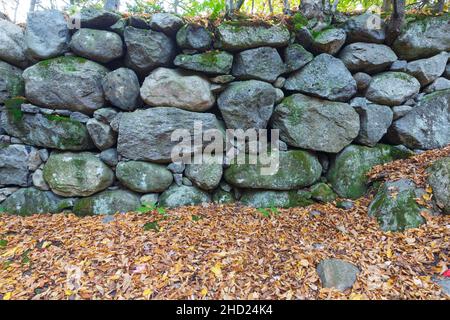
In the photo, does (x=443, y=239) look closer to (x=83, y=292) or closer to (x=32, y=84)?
(x=83, y=292)

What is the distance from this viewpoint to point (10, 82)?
438 cm

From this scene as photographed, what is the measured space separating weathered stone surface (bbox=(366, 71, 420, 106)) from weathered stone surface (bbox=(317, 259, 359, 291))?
11.0 ft

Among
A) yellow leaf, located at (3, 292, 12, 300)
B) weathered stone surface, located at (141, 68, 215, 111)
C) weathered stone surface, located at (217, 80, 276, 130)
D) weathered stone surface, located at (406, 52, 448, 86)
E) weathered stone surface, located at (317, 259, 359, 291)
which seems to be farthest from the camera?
weathered stone surface, located at (406, 52, 448, 86)

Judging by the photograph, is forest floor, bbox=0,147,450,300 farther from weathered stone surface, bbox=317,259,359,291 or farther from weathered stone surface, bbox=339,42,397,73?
weathered stone surface, bbox=339,42,397,73

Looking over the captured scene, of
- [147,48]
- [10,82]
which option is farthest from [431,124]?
[10,82]

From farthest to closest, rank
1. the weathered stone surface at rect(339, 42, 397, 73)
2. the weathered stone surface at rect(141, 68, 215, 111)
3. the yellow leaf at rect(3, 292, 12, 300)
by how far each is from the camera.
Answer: the weathered stone surface at rect(339, 42, 397, 73) < the weathered stone surface at rect(141, 68, 215, 111) < the yellow leaf at rect(3, 292, 12, 300)

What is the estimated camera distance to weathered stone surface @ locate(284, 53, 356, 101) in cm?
452

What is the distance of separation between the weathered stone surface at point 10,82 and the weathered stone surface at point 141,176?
7.54ft

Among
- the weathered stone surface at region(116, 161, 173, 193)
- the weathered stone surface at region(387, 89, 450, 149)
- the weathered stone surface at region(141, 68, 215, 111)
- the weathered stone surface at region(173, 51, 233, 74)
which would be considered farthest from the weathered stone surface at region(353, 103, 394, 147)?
the weathered stone surface at region(116, 161, 173, 193)

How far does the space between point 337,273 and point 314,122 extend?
2.69 meters

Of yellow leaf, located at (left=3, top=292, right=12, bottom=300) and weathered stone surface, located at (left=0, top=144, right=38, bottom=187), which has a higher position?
weathered stone surface, located at (left=0, top=144, right=38, bottom=187)

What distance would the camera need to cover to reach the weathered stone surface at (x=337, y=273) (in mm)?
2640

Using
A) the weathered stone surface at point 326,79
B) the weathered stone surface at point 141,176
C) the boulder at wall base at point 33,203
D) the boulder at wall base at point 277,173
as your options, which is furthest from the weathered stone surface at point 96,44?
the weathered stone surface at point 326,79

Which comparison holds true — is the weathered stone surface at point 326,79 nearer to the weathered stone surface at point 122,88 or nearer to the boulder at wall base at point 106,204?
the weathered stone surface at point 122,88
